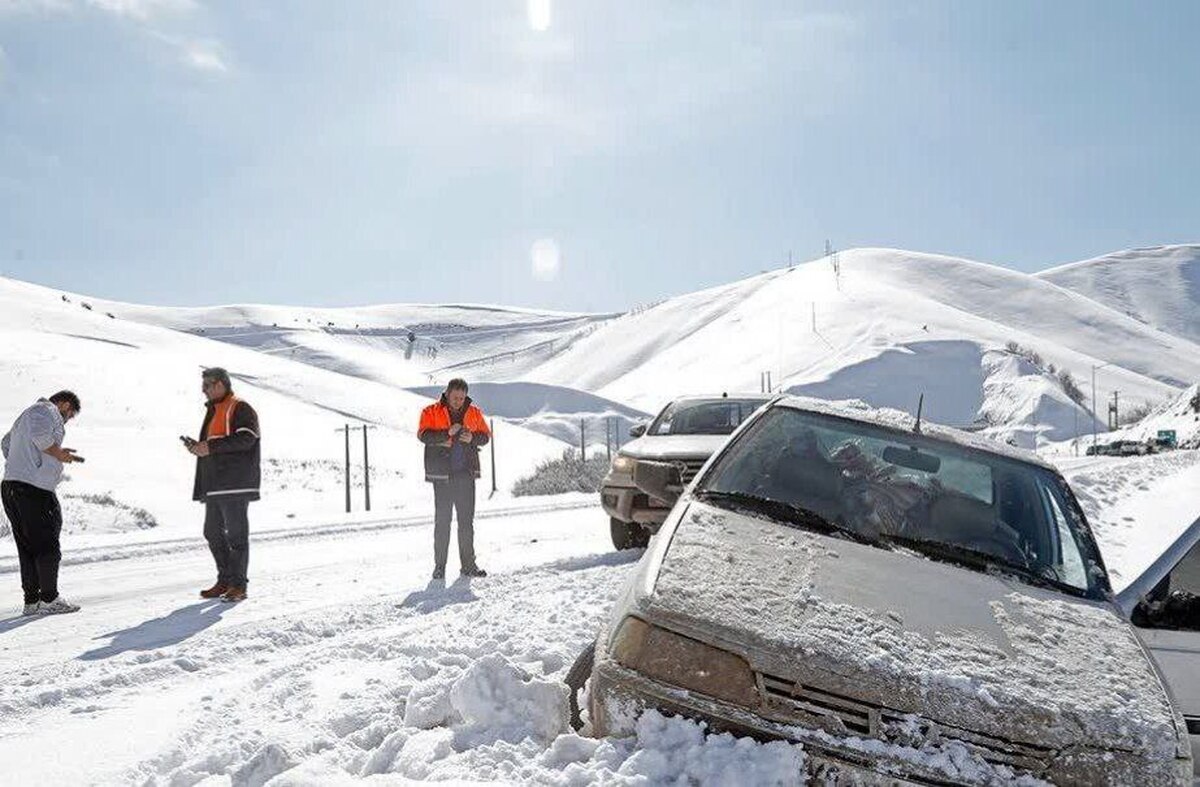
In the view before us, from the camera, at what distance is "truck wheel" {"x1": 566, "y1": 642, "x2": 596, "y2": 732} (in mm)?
3299

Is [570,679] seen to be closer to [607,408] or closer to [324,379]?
[324,379]

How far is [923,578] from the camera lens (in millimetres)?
3180

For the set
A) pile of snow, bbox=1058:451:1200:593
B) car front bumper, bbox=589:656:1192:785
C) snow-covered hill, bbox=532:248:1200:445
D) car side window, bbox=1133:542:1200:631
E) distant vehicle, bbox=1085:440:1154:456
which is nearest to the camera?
car front bumper, bbox=589:656:1192:785

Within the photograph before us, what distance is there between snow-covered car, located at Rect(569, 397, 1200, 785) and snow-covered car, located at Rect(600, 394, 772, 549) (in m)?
3.97

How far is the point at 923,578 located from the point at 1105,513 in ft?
43.8

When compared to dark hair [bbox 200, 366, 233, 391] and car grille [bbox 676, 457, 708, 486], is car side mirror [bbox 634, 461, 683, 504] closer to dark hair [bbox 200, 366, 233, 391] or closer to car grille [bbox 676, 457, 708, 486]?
car grille [bbox 676, 457, 708, 486]

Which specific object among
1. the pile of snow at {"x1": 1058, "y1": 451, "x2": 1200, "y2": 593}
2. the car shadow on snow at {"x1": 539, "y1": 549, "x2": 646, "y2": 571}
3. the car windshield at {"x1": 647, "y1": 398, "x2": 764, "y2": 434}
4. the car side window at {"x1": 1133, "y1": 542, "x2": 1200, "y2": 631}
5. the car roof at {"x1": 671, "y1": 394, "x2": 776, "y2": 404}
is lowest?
the pile of snow at {"x1": 1058, "y1": 451, "x2": 1200, "y2": 593}

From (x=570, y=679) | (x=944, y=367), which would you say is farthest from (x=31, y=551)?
(x=944, y=367)

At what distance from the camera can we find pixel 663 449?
8828 mm

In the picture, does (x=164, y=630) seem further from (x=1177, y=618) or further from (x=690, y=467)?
(x=1177, y=618)

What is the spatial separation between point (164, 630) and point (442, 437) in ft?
9.25

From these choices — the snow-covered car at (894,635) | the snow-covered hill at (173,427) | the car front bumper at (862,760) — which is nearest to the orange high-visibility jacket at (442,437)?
the snow-covered car at (894,635)

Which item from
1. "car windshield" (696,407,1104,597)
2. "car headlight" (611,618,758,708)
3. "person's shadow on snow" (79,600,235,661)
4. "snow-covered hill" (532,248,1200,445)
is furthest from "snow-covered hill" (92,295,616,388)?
"car headlight" (611,618,758,708)

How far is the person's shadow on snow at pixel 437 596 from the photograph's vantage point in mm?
6969
